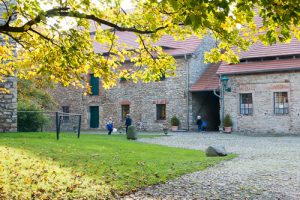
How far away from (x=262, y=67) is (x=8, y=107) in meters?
14.8

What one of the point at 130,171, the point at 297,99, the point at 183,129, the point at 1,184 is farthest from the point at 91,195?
the point at 183,129

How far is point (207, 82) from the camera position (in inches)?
1198

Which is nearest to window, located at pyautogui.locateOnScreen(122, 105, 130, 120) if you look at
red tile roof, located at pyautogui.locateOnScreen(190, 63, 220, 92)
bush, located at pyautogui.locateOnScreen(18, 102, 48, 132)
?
red tile roof, located at pyautogui.locateOnScreen(190, 63, 220, 92)

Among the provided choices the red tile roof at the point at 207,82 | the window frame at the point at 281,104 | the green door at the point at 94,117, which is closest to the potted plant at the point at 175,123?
the red tile roof at the point at 207,82

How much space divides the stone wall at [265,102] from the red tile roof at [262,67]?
0.50 metres

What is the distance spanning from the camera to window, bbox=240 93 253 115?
2723 cm

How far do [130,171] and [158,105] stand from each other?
22.8 m

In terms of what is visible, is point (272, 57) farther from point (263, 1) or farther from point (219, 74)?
point (263, 1)

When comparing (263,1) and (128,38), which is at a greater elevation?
(128,38)

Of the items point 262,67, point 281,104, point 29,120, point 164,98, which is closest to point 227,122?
point 281,104

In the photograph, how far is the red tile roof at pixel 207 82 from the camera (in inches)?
1168

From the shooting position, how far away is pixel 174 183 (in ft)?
27.3

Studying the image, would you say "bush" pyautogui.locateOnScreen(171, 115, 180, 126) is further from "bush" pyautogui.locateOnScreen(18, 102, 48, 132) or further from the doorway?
"bush" pyautogui.locateOnScreen(18, 102, 48, 132)

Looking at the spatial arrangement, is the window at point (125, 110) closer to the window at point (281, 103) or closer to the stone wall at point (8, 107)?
the window at point (281, 103)
